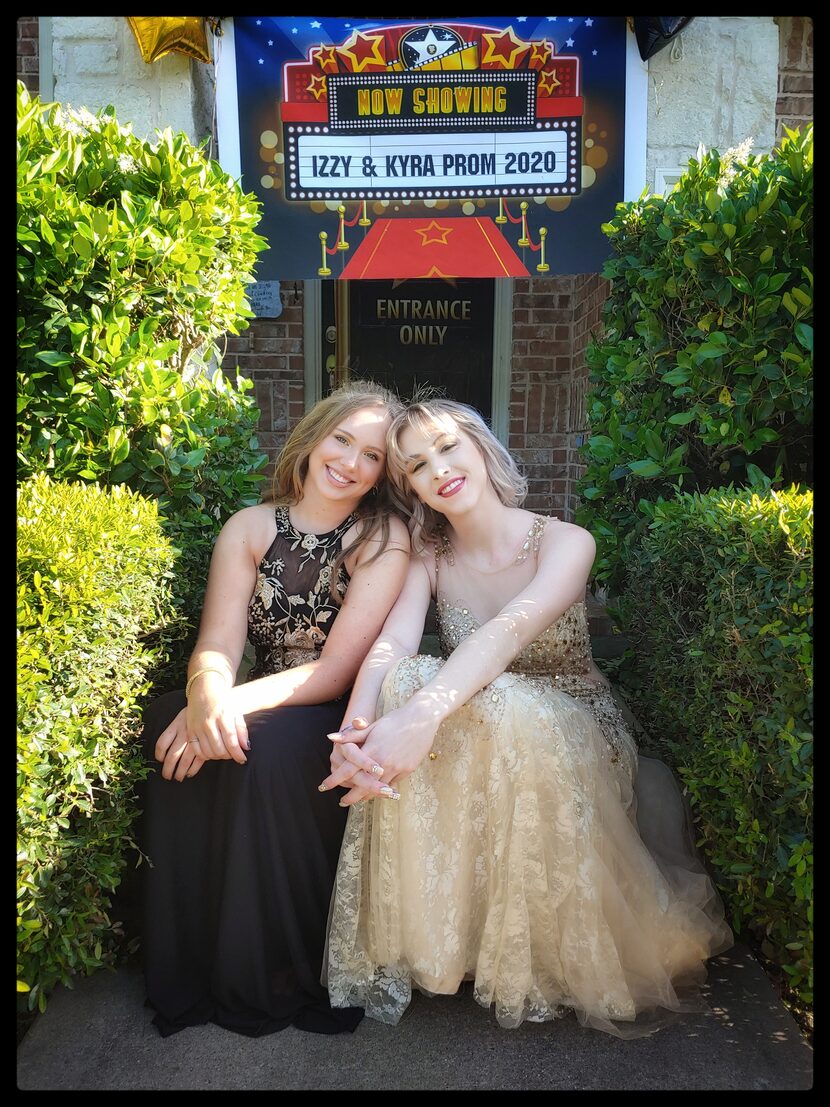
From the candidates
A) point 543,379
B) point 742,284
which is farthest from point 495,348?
point 742,284

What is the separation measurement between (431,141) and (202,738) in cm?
326

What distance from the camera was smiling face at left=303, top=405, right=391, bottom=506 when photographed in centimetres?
279

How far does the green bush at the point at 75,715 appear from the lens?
6.33ft


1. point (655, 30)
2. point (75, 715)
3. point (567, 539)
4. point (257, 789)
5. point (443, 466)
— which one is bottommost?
point (257, 789)

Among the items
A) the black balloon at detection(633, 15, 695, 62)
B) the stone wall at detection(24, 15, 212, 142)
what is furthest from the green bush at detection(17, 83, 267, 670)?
the black balloon at detection(633, 15, 695, 62)

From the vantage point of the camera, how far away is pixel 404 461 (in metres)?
2.71

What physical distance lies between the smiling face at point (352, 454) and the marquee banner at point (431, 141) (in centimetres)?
185

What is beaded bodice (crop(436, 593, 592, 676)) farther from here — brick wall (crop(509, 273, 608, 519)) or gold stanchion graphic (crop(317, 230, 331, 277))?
brick wall (crop(509, 273, 608, 519))

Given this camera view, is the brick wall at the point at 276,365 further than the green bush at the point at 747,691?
Yes

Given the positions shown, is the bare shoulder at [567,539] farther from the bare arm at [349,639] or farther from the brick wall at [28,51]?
the brick wall at [28,51]

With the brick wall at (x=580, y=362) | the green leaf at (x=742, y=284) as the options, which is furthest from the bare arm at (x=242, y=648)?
the brick wall at (x=580, y=362)

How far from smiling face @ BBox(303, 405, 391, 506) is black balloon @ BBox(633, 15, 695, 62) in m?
2.59

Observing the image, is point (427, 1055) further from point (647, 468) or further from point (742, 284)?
point (742, 284)
